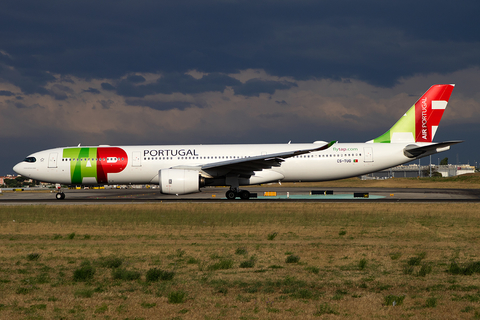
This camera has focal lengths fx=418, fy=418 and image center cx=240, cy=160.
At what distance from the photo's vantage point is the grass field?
237 inches

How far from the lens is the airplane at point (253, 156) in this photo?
28281mm

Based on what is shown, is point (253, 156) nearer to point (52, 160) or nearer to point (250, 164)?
point (250, 164)

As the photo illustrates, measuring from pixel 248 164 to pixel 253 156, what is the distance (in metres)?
2.45

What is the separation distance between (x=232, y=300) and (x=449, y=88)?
29.0 metres

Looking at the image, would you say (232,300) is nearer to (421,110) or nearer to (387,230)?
(387,230)

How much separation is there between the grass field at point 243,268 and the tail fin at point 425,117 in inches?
543

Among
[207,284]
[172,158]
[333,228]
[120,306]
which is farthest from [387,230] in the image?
[172,158]

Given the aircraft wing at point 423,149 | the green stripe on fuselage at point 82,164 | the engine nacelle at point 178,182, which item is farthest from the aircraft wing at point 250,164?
the green stripe on fuselage at point 82,164

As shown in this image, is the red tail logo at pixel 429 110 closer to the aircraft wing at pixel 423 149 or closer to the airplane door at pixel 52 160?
the aircraft wing at pixel 423 149

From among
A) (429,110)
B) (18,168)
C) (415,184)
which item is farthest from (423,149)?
(415,184)

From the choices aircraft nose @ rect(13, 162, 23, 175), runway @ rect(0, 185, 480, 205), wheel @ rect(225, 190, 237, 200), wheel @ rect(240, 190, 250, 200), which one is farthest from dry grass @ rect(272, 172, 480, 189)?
aircraft nose @ rect(13, 162, 23, 175)

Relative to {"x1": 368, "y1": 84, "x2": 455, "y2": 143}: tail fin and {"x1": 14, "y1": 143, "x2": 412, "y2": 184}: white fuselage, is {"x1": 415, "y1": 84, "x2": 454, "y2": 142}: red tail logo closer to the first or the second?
{"x1": 368, "y1": 84, "x2": 455, "y2": 143}: tail fin

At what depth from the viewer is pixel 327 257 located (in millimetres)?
9711

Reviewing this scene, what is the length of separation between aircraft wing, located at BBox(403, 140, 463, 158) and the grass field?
10.9 metres
